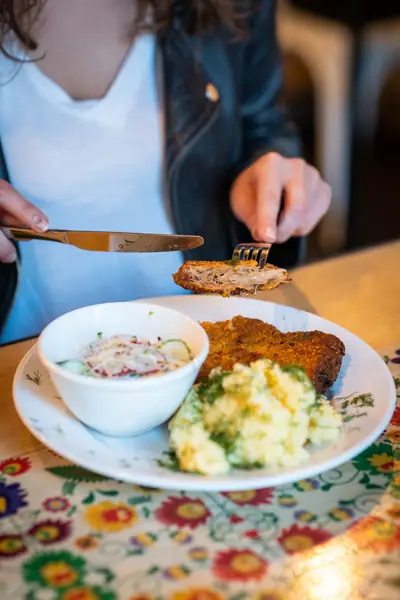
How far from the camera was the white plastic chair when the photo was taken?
4121 mm

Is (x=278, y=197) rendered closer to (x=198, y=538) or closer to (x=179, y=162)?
(x=179, y=162)

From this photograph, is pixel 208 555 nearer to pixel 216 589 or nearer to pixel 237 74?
pixel 216 589

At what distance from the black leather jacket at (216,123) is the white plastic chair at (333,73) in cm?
212

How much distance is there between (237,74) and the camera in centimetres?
186

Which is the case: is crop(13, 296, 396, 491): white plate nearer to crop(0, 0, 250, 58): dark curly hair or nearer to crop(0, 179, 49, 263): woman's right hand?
crop(0, 179, 49, 263): woman's right hand

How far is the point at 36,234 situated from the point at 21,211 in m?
0.06

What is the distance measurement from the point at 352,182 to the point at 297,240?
315 centimetres

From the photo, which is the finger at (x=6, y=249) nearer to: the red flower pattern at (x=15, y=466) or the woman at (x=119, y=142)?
the woman at (x=119, y=142)

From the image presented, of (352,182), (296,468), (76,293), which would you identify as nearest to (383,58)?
(352,182)

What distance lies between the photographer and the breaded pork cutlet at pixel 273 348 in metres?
1.06

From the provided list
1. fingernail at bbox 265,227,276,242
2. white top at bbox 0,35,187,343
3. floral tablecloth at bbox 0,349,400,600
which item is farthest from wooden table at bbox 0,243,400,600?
white top at bbox 0,35,187,343

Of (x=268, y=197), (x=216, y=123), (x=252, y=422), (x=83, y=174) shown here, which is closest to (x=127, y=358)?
(x=252, y=422)

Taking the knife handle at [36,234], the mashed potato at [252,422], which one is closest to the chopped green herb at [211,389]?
the mashed potato at [252,422]

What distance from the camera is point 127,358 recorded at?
97 cm
